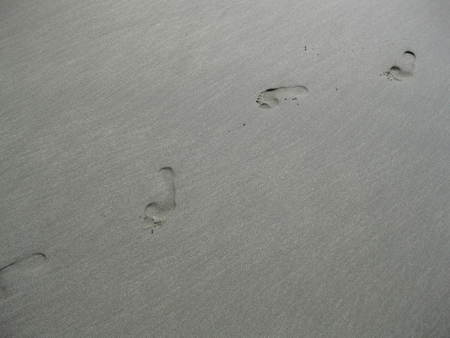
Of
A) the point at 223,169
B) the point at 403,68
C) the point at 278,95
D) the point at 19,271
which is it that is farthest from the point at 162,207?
the point at 403,68

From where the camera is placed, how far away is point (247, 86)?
1.24 metres

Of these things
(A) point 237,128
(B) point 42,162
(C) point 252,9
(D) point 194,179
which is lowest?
(D) point 194,179

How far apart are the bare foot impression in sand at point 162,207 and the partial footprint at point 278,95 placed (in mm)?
395

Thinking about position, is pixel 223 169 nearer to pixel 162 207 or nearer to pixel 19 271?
pixel 162 207

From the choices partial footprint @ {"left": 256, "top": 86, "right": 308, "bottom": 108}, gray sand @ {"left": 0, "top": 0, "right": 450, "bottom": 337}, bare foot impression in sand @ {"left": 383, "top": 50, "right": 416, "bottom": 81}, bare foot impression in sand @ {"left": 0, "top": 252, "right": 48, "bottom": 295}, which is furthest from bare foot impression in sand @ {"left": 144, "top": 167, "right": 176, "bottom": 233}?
bare foot impression in sand @ {"left": 383, "top": 50, "right": 416, "bottom": 81}

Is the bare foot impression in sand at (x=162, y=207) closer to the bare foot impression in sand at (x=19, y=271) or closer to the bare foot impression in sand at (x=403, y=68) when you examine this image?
the bare foot impression in sand at (x=19, y=271)

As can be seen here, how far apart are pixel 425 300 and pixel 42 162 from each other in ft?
3.72

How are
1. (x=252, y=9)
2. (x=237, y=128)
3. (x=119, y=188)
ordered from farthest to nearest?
(x=252, y=9)
(x=237, y=128)
(x=119, y=188)

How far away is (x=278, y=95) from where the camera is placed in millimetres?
1237

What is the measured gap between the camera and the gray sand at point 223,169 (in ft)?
3.06

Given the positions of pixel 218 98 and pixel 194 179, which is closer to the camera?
pixel 194 179

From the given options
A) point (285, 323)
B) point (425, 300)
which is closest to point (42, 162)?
point (285, 323)

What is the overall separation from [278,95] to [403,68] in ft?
1.61

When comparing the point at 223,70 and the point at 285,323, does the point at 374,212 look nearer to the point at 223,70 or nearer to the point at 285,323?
the point at 285,323
